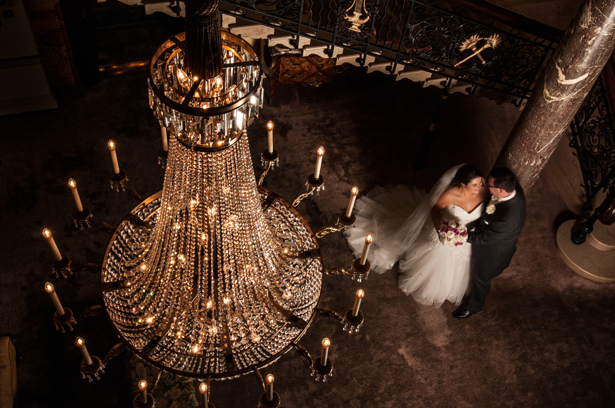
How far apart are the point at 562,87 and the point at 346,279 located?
107 inches

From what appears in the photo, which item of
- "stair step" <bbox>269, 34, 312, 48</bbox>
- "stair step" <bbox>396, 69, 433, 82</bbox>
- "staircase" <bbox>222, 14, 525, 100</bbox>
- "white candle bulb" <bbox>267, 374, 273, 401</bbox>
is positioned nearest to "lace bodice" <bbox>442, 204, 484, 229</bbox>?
"staircase" <bbox>222, 14, 525, 100</bbox>

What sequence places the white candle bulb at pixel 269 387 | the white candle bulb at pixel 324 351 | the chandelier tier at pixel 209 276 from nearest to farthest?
the chandelier tier at pixel 209 276, the white candle bulb at pixel 269 387, the white candle bulb at pixel 324 351

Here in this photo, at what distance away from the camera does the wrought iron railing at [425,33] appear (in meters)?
5.31

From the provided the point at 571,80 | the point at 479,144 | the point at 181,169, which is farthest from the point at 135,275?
the point at 479,144

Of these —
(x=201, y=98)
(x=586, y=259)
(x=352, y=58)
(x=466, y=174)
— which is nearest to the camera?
(x=201, y=98)

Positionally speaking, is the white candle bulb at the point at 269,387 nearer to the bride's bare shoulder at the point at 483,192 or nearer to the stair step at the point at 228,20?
the bride's bare shoulder at the point at 483,192

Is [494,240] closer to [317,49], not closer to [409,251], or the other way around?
[409,251]

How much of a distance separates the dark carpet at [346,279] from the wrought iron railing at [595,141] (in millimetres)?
590

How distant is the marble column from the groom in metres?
0.44

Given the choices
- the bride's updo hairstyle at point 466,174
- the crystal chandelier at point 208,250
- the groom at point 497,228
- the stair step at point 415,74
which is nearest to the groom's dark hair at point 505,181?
the groom at point 497,228

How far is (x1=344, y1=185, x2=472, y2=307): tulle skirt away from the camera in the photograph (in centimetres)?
578

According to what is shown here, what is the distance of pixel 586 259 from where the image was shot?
21.2 ft

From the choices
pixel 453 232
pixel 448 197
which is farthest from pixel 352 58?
pixel 453 232

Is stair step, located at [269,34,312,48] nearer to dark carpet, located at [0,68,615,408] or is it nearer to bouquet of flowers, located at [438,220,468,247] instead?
dark carpet, located at [0,68,615,408]
